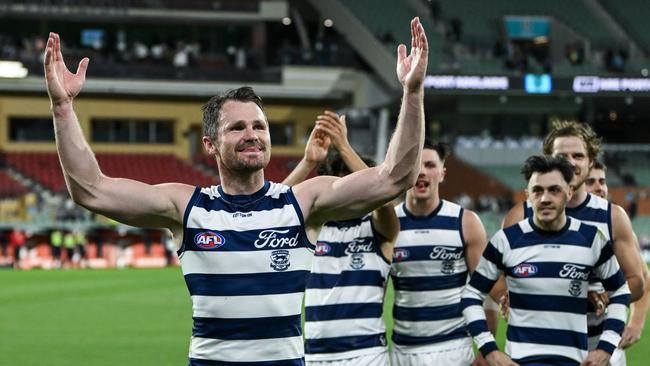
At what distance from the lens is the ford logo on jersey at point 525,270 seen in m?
5.44

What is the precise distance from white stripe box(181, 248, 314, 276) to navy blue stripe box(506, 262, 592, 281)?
1.62 m

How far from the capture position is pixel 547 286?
17.8ft

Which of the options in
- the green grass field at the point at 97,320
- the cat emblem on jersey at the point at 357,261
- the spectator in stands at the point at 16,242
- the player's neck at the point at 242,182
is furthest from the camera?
the spectator in stands at the point at 16,242

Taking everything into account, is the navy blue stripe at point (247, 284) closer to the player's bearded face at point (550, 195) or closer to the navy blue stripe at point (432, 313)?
the player's bearded face at point (550, 195)

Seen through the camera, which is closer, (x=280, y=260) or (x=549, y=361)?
(x=280, y=260)

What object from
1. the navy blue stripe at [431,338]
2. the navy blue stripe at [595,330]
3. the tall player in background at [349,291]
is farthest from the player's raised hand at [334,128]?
the navy blue stripe at [595,330]

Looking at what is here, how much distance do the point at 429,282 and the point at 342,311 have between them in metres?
0.58

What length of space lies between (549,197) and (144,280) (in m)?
17.9

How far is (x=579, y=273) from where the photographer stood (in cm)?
542

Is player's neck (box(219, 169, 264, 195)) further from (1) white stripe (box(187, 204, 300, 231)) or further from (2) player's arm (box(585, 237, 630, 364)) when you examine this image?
(2) player's arm (box(585, 237, 630, 364))

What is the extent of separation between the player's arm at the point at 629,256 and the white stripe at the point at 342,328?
1408mm

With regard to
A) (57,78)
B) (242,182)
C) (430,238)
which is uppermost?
(57,78)

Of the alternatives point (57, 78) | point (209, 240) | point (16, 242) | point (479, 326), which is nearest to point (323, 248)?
point (479, 326)

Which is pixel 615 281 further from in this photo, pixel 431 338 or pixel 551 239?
pixel 431 338
